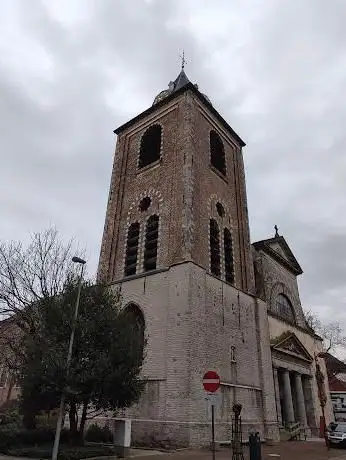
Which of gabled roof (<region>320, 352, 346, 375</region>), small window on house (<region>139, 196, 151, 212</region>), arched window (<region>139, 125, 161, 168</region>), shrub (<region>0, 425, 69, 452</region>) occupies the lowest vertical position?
shrub (<region>0, 425, 69, 452</region>)

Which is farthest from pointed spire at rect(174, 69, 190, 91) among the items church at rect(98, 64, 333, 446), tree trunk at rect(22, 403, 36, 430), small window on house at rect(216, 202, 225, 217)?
tree trunk at rect(22, 403, 36, 430)

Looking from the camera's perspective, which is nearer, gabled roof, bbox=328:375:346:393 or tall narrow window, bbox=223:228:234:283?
tall narrow window, bbox=223:228:234:283

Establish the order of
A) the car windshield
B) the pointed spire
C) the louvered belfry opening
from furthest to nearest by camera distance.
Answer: the pointed spire, the car windshield, the louvered belfry opening

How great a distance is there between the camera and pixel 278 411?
69.2 ft

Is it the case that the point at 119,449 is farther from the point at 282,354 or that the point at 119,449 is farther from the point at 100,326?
the point at 282,354

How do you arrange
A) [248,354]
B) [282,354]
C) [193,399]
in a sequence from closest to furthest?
[193,399] < [248,354] < [282,354]

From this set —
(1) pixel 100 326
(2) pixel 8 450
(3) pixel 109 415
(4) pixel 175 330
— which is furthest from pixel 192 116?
(2) pixel 8 450

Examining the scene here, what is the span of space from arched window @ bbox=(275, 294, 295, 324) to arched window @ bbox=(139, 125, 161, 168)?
12.7m

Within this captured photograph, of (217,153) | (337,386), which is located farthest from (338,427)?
(337,386)

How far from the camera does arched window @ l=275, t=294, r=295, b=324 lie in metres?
26.3

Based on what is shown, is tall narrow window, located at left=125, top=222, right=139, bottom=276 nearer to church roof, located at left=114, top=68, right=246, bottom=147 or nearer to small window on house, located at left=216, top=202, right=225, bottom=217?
small window on house, located at left=216, top=202, right=225, bottom=217

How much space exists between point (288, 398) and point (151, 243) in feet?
39.7

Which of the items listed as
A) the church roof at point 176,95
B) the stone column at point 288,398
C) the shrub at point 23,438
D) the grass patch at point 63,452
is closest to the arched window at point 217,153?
the church roof at point 176,95

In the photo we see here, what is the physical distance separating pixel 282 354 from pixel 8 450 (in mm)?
16158
